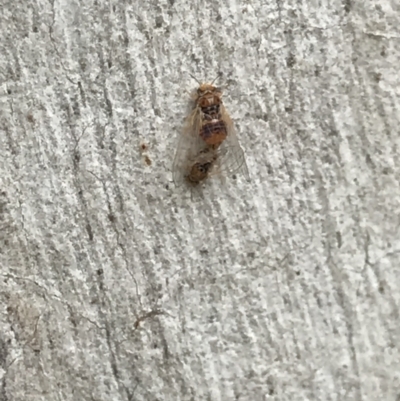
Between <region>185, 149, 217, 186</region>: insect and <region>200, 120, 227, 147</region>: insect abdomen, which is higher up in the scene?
<region>200, 120, 227, 147</region>: insect abdomen

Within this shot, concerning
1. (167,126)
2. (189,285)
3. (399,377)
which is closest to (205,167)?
(167,126)

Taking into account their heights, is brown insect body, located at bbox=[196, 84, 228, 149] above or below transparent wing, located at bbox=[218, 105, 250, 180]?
above

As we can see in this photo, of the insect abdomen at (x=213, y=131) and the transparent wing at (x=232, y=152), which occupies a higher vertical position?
the insect abdomen at (x=213, y=131)

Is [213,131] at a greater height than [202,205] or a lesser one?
greater

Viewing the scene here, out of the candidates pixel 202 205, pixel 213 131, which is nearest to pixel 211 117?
pixel 213 131

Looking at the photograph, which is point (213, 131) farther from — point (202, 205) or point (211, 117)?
point (202, 205)
